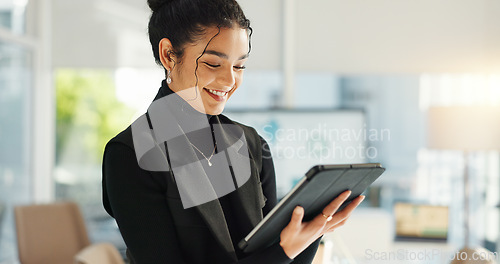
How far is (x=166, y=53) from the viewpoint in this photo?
41.5 inches

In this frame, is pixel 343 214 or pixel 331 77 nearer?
pixel 343 214

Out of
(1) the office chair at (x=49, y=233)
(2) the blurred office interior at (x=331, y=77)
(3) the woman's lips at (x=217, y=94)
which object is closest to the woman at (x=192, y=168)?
(3) the woman's lips at (x=217, y=94)

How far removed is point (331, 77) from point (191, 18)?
124 inches

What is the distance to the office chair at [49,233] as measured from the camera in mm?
3236

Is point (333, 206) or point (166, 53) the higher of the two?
point (166, 53)

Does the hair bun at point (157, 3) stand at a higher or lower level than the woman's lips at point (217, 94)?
higher

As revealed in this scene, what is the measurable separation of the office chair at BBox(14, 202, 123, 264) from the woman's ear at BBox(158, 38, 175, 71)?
2.41 meters

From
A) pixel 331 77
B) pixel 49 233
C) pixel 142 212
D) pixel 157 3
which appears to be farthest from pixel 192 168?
pixel 331 77

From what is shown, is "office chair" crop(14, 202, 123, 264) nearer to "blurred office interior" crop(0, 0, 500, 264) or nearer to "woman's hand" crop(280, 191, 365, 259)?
"blurred office interior" crop(0, 0, 500, 264)

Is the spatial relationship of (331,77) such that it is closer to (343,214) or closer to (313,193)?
(343,214)

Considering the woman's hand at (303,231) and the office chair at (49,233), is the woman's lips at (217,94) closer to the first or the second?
the woman's hand at (303,231)

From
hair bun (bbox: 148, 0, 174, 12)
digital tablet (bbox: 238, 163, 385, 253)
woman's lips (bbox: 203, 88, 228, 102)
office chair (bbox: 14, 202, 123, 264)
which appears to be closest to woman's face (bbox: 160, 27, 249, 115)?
woman's lips (bbox: 203, 88, 228, 102)

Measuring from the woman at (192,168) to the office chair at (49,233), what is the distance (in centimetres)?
231

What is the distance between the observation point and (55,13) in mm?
4070
